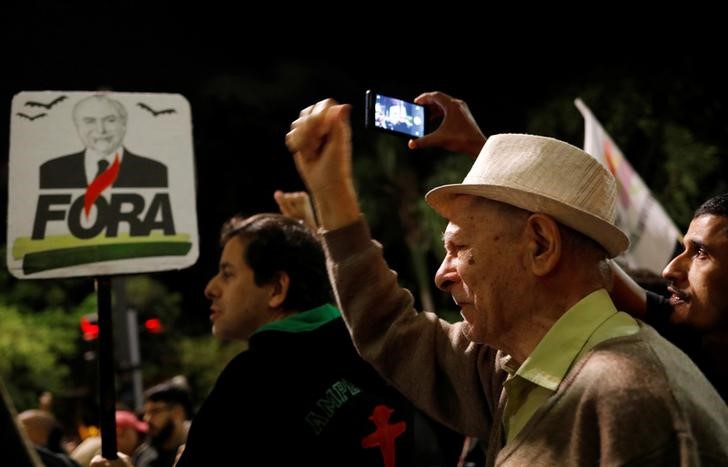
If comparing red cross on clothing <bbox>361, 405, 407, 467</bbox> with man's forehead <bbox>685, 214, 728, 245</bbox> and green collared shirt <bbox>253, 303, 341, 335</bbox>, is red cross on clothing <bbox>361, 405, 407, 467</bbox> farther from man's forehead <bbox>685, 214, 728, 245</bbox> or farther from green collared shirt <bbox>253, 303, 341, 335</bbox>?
man's forehead <bbox>685, 214, 728, 245</bbox>

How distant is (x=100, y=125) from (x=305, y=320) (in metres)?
1.12

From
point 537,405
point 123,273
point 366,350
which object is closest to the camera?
point 537,405

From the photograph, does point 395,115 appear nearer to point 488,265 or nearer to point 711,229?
point 488,265

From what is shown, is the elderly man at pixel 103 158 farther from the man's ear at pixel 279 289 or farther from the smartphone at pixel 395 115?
the smartphone at pixel 395 115

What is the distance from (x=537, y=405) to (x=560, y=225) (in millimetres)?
408

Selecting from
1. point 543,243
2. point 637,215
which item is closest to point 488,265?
point 543,243

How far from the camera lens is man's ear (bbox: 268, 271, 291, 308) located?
320 cm

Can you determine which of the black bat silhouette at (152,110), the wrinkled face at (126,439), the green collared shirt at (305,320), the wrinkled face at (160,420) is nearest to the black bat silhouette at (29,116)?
the black bat silhouette at (152,110)

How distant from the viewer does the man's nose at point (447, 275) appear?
2.13 metres

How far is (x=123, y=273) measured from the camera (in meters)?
3.17

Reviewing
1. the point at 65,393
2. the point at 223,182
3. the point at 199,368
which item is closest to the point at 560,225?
the point at 65,393

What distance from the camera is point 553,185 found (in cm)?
194

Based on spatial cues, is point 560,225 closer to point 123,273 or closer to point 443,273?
point 443,273

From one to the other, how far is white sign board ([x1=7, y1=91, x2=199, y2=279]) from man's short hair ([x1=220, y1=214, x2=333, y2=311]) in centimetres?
23
